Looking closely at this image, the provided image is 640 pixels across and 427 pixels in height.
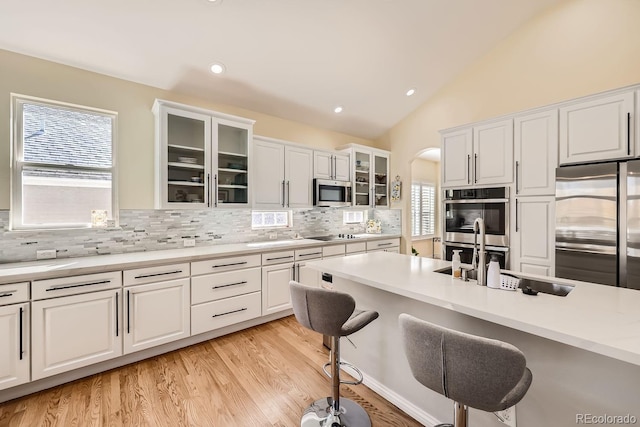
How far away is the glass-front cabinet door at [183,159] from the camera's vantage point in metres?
2.87

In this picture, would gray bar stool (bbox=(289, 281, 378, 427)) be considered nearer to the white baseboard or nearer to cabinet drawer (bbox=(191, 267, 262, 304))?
the white baseboard

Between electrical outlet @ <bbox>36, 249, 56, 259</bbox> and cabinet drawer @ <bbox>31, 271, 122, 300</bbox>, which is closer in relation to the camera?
cabinet drawer @ <bbox>31, 271, 122, 300</bbox>

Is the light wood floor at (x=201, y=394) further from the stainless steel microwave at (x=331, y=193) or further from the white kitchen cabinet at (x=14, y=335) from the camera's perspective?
the stainless steel microwave at (x=331, y=193)

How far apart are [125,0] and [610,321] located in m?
3.57

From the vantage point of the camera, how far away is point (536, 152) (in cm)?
285

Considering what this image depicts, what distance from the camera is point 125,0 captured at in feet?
7.16

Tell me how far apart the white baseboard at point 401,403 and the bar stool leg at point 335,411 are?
0.75 feet

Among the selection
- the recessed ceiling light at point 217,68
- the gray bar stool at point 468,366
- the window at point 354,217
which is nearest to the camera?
the gray bar stool at point 468,366

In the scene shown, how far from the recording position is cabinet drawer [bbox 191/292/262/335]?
9.11 ft

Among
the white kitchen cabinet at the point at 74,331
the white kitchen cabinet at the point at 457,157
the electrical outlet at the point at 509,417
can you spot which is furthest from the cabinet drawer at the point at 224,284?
the white kitchen cabinet at the point at 457,157

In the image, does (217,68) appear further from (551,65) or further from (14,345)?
(551,65)

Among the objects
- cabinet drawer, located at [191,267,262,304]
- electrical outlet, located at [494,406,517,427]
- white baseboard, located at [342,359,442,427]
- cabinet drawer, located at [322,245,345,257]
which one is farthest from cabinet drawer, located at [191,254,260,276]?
electrical outlet, located at [494,406,517,427]

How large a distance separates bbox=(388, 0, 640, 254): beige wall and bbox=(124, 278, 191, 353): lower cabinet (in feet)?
13.8

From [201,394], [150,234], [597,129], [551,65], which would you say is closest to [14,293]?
[150,234]
